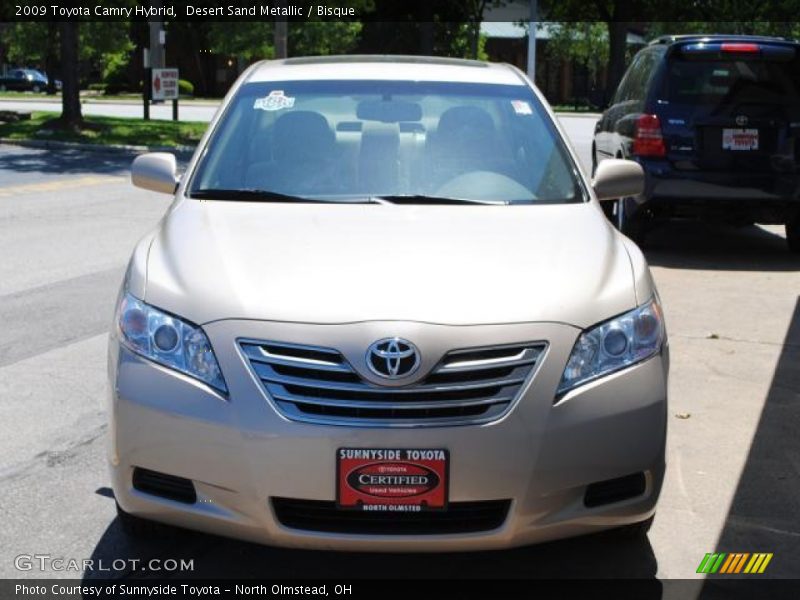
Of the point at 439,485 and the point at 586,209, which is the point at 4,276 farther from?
the point at 439,485

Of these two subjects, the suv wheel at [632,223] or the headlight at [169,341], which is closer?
the headlight at [169,341]

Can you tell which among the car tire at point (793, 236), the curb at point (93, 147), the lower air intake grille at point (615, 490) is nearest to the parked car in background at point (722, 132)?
the car tire at point (793, 236)

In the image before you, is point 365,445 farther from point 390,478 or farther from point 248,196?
point 248,196

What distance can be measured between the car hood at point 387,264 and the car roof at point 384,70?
1117mm

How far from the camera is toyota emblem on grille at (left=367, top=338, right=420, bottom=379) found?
3672mm

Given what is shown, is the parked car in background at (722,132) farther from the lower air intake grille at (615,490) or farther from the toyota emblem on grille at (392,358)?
the toyota emblem on grille at (392,358)

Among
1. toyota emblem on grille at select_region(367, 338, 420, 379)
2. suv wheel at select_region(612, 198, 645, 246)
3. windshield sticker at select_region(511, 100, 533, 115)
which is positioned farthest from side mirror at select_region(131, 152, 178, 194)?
suv wheel at select_region(612, 198, 645, 246)

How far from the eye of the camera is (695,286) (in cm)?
1012

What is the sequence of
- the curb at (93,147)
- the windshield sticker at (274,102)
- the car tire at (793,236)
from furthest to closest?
the curb at (93,147), the car tire at (793,236), the windshield sticker at (274,102)

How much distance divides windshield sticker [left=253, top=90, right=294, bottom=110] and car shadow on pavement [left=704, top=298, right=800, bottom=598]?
2.57 m

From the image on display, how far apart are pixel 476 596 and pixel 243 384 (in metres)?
1.11

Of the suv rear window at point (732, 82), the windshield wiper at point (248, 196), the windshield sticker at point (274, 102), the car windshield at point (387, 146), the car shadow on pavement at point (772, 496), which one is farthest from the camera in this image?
the suv rear window at point (732, 82)

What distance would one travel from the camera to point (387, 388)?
12.0ft

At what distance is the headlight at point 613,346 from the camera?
3.82 m
